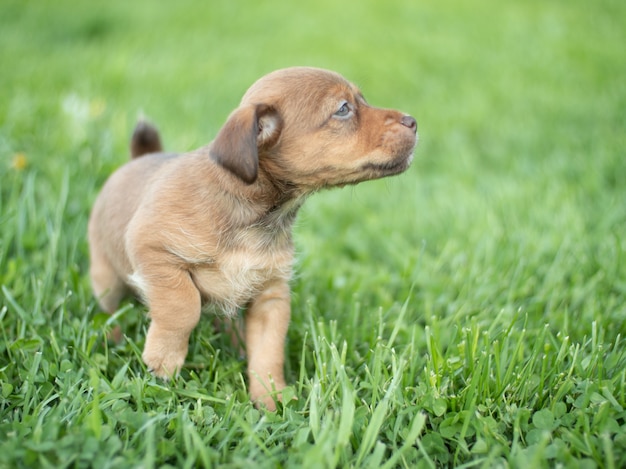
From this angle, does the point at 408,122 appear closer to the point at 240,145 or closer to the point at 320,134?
the point at 320,134

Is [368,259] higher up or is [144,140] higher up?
[144,140]

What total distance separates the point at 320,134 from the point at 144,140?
1543 millimetres

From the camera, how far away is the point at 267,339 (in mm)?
3143

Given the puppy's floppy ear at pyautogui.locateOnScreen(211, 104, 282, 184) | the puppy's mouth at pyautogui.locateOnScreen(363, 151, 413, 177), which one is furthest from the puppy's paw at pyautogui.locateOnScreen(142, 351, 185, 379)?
the puppy's mouth at pyautogui.locateOnScreen(363, 151, 413, 177)

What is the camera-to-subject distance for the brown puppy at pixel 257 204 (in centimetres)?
294

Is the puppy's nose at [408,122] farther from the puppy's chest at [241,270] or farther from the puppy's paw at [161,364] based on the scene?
the puppy's paw at [161,364]

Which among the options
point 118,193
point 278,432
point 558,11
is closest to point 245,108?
point 118,193

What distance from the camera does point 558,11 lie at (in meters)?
11.2

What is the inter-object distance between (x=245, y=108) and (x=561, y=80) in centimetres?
681

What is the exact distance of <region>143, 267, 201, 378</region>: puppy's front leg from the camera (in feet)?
9.56

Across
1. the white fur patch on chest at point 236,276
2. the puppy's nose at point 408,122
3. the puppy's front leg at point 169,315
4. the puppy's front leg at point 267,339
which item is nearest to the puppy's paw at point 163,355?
Answer: the puppy's front leg at point 169,315

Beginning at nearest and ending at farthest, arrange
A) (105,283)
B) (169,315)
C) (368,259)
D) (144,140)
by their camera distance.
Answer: (169,315)
(105,283)
(144,140)
(368,259)

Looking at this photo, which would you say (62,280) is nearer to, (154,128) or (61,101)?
(154,128)

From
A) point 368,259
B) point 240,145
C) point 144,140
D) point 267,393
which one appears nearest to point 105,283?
point 144,140
